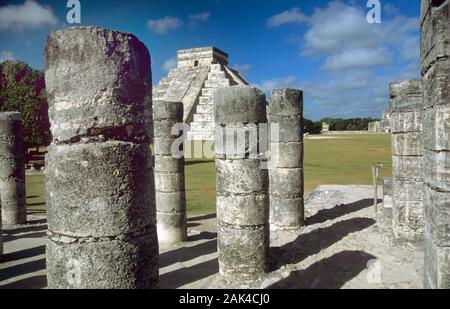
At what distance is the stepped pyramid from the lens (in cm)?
3622

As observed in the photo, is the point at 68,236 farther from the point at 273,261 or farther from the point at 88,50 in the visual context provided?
the point at 273,261

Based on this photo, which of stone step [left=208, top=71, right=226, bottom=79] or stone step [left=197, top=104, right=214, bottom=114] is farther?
stone step [left=208, top=71, right=226, bottom=79]

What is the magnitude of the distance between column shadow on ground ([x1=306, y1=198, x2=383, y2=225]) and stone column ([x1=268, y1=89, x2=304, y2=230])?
940 mm

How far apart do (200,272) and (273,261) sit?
1.57 metres

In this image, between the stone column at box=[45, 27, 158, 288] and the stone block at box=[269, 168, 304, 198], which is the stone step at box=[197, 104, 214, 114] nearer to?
the stone block at box=[269, 168, 304, 198]

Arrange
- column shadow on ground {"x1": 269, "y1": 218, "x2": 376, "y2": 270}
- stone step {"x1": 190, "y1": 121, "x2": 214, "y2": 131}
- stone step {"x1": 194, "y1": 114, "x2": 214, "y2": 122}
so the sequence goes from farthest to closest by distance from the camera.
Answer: stone step {"x1": 194, "y1": 114, "x2": 214, "y2": 122}
stone step {"x1": 190, "y1": 121, "x2": 214, "y2": 131}
column shadow on ground {"x1": 269, "y1": 218, "x2": 376, "y2": 270}

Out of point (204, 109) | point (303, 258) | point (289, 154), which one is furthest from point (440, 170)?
point (204, 109)

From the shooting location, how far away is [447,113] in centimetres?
340

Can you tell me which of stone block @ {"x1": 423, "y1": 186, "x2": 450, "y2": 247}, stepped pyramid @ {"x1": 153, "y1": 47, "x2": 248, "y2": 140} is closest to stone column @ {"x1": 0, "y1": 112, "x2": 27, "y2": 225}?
stone block @ {"x1": 423, "y1": 186, "x2": 450, "y2": 247}

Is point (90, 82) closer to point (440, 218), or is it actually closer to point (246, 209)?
point (440, 218)

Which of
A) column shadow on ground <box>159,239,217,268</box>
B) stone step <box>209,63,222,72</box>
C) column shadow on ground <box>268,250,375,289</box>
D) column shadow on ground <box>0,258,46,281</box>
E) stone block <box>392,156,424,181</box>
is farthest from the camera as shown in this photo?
stone step <box>209,63,222,72</box>

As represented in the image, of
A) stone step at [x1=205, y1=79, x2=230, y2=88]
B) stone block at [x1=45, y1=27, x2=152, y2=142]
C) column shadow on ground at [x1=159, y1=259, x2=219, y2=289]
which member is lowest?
column shadow on ground at [x1=159, y1=259, x2=219, y2=289]

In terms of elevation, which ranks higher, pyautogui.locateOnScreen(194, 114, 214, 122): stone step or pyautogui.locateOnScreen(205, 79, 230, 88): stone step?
pyautogui.locateOnScreen(205, 79, 230, 88): stone step

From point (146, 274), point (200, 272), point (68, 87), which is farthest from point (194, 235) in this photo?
point (68, 87)
